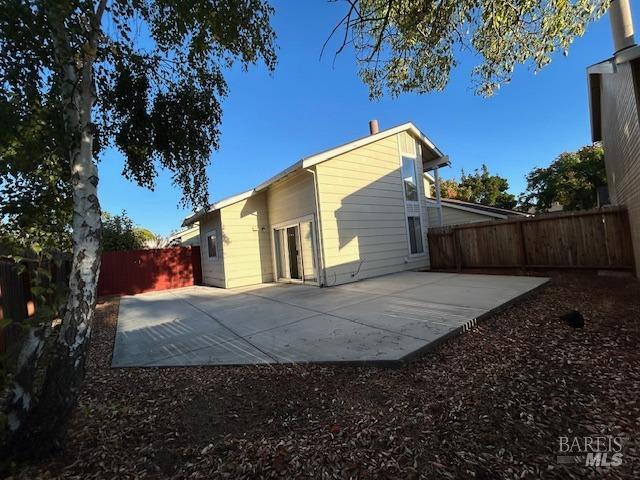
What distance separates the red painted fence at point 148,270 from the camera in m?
12.9

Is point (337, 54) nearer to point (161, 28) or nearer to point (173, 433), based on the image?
point (161, 28)

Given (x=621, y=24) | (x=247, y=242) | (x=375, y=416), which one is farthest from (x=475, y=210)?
(x=375, y=416)

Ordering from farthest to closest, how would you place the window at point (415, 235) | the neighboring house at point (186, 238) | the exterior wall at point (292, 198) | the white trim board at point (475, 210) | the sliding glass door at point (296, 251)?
1. the neighboring house at point (186, 238)
2. the white trim board at point (475, 210)
3. the window at point (415, 235)
4. the sliding glass door at point (296, 251)
5. the exterior wall at point (292, 198)

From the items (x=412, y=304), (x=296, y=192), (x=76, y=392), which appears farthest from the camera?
(x=296, y=192)

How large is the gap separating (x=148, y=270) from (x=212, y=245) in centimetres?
325

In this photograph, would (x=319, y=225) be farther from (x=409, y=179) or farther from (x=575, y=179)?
(x=575, y=179)

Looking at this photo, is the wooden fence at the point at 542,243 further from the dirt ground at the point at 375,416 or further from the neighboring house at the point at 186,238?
the neighboring house at the point at 186,238

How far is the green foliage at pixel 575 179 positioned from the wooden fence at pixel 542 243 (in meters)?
16.0

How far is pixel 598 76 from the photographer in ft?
27.3

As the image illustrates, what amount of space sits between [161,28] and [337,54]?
234cm

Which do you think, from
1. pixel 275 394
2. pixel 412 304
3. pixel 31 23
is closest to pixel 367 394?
pixel 275 394

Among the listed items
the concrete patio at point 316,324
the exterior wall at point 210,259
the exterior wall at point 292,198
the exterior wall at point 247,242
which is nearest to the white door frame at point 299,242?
the exterior wall at point 292,198

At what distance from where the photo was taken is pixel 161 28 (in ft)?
13.1

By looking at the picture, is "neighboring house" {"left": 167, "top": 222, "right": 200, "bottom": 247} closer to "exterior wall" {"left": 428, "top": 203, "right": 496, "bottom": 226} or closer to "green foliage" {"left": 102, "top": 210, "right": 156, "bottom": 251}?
"green foliage" {"left": 102, "top": 210, "right": 156, "bottom": 251}
